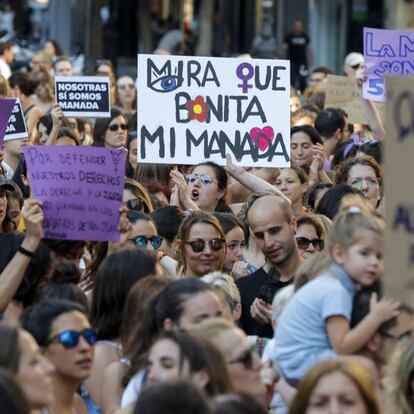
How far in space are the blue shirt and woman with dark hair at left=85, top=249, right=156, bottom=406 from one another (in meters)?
0.82

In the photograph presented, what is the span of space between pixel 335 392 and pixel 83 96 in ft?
30.4

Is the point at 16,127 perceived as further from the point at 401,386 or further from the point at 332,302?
the point at 401,386

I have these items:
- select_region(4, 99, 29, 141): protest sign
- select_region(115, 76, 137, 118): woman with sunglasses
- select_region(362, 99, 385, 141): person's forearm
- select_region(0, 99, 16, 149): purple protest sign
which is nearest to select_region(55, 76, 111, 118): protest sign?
select_region(4, 99, 29, 141): protest sign

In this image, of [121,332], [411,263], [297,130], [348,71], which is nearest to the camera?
[411,263]

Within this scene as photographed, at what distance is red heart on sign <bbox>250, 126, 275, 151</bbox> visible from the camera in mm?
12062

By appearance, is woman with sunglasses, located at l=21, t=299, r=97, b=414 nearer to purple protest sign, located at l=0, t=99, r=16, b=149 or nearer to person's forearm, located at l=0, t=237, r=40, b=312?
person's forearm, located at l=0, t=237, r=40, b=312

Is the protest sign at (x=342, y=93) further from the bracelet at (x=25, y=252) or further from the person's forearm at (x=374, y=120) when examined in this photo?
the bracelet at (x=25, y=252)

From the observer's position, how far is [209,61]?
1229cm

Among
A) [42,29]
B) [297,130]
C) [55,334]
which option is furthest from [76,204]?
[42,29]

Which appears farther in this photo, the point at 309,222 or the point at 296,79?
the point at 296,79

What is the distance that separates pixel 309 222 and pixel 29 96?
8.02 metres

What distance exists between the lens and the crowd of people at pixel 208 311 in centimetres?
658

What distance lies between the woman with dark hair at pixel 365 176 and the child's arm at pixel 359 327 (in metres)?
4.33

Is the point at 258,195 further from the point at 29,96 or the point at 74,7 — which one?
the point at 74,7
